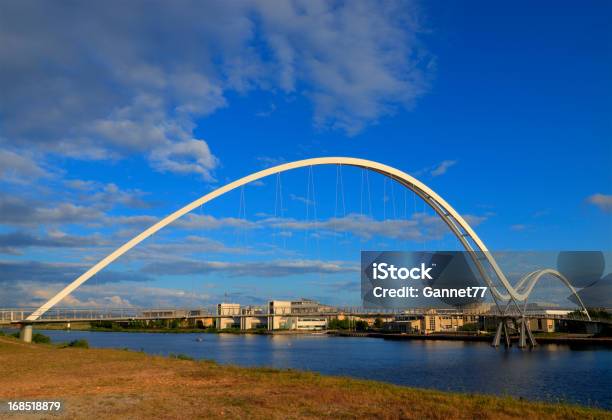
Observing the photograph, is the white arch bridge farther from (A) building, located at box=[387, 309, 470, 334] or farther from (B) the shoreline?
(A) building, located at box=[387, 309, 470, 334]

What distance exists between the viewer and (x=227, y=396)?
1491cm

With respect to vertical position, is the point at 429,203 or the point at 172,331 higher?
the point at 429,203

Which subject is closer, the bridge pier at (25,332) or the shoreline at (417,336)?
the bridge pier at (25,332)

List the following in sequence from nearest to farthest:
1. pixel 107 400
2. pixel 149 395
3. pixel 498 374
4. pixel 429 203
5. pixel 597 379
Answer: pixel 107 400, pixel 149 395, pixel 597 379, pixel 498 374, pixel 429 203

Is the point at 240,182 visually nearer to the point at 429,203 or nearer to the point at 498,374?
Result: the point at 429,203

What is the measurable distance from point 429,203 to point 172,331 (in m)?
109

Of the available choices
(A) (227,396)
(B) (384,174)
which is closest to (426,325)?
(B) (384,174)

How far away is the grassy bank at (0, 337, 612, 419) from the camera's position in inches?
497

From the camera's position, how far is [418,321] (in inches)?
5128

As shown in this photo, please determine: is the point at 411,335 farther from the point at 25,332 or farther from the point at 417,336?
the point at 25,332

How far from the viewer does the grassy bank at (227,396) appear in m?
12.6

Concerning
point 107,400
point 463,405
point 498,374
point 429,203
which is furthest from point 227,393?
point 429,203

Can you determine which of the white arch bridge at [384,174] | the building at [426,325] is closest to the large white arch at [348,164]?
the white arch bridge at [384,174]

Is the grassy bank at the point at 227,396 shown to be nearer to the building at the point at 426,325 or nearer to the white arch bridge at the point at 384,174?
the white arch bridge at the point at 384,174
